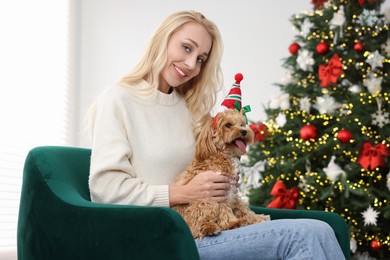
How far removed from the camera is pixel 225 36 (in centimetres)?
479

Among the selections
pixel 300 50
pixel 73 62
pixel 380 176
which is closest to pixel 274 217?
pixel 380 176

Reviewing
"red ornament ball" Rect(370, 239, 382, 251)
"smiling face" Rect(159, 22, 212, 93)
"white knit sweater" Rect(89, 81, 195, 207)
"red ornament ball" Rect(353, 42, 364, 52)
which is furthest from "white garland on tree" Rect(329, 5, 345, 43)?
"white knit sweater" Rect(89, 81, 195, 207)

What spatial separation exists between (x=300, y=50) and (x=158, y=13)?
1.49m

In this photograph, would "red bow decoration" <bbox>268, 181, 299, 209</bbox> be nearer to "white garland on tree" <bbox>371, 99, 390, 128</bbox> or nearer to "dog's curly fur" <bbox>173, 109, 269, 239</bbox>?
"white garland on tree" <bbox>371, 99, 390, 128</bbox>

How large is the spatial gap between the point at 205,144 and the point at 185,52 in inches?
15.7

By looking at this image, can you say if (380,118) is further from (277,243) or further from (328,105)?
(277,243)

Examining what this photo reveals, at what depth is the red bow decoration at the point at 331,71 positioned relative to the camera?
146 inches

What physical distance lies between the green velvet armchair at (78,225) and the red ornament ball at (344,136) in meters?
2.21

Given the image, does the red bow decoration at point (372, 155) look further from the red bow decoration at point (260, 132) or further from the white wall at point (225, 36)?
Result: the white wall at point (225, 36)

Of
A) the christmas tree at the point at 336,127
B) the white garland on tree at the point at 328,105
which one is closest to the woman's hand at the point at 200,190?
the christmas tree at the point at 336,127

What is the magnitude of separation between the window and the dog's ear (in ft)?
5.70

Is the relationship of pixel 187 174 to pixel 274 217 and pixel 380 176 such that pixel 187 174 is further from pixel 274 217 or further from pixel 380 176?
pixel 380 176

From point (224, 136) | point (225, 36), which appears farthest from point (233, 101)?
point (225, 36)

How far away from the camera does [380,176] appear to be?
357 cm
